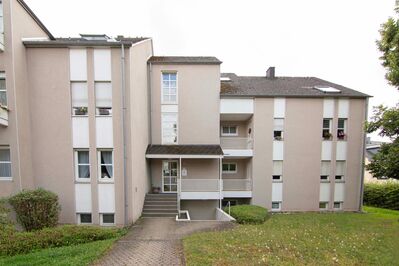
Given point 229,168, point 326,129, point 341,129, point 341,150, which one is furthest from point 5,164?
point 341,129

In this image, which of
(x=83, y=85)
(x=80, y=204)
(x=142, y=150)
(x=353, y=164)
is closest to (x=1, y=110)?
(x=83, y=85)

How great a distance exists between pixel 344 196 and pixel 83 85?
61.3ft

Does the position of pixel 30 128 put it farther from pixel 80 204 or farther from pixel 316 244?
pixel 316 244

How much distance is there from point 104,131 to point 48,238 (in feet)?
15.6

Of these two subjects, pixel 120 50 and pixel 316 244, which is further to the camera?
pixel 120 50

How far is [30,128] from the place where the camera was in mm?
9609

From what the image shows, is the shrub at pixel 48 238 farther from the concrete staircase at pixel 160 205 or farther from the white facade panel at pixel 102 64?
the white facade panel at pixel 102 64

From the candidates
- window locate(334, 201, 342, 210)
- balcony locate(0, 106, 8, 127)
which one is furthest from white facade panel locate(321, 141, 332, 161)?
balcony locate(0, 106, 8, 127)

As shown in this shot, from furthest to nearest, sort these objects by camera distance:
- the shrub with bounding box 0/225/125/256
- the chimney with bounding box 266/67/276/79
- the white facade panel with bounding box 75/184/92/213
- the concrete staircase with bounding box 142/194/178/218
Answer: the chimney with bounding box 266/67/276/79 → the concrete staircase with bounding box 142/194/178/218 → the white facade panel with bounding box 75/184/92/213 → the shrub with bounding box 0/225/125/256

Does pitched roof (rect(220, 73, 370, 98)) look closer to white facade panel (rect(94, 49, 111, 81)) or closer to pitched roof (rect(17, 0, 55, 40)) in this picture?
white facade panel (rect(94, 49, 111, 81))

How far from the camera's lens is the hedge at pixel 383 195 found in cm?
1788

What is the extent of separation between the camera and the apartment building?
9.48 metres

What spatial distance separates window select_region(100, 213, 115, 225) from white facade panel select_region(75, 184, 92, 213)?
28.8 inches

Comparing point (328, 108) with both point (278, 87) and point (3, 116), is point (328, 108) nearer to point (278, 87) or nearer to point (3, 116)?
point (278, 87)
